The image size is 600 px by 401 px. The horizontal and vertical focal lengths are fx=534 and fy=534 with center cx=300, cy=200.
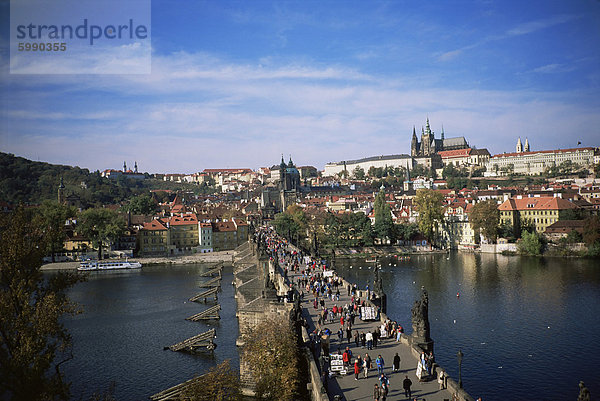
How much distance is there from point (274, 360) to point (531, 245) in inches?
2132

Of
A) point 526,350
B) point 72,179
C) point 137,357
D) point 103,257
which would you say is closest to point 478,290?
point 526,350

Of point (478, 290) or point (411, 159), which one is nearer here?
point (478, 290)

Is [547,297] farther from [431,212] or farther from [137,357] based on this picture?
[431,212]

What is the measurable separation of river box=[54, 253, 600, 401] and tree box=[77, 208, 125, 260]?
14519mm

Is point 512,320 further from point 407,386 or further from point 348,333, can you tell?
point 407,386

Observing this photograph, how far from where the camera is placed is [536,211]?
240ft

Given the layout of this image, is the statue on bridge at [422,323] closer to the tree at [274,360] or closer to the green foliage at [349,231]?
the tree at [274,360]

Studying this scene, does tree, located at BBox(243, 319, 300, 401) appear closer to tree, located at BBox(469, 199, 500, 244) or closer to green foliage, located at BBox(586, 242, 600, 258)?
green foliage, located at BBox(586, 242, 600, 258)

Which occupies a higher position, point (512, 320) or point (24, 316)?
point (24, 316)

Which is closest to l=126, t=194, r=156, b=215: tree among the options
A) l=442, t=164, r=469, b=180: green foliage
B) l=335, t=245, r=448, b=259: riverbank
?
l=335, t=245, r=448, b=259: riverbank

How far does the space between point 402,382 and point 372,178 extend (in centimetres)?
17065

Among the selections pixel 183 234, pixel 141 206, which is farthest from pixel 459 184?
pixel 183 234

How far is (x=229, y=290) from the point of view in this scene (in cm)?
4516

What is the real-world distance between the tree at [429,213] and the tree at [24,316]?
64303 mm
